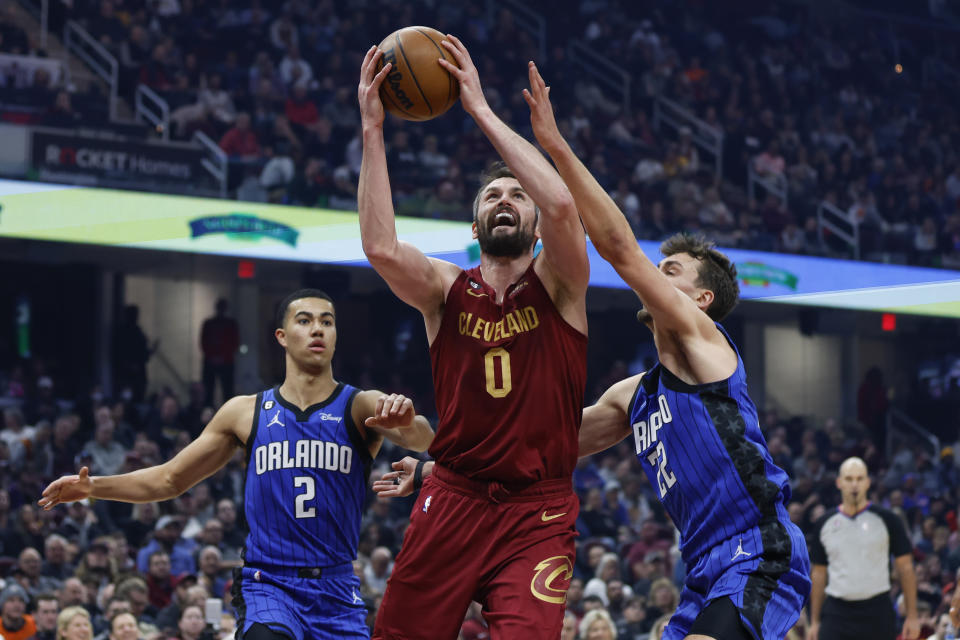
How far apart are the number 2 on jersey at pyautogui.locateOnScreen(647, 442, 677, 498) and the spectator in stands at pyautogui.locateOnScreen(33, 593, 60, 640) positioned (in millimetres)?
6746

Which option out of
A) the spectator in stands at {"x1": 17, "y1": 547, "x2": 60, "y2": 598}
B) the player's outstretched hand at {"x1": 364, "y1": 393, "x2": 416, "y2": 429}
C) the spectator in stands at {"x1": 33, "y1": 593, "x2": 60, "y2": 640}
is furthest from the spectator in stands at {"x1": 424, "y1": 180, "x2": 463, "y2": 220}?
the player's outstretched hand at {"x1": 364, "y1": 393, "x2": 416, "y2": 429}

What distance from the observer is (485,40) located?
21578mm

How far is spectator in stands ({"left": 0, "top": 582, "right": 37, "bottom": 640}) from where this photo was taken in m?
9.54

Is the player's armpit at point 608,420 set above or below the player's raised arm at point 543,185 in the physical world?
below

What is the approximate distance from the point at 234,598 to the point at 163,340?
13.1m

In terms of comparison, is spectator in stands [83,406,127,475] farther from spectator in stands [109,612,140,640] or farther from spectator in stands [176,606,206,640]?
spectator in stands [109,612,140,640]

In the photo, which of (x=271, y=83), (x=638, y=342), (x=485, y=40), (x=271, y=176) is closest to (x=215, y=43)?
(x=271, y=83)

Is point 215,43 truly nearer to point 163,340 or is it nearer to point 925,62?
point 163,340

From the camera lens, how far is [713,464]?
451 cm

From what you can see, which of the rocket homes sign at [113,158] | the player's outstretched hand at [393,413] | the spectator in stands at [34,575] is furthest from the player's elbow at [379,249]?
the rocket homes sign at [113,158]

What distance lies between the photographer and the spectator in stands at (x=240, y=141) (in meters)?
16.5

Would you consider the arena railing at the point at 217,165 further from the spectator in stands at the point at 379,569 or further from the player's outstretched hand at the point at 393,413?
the player's outstretched hand at the point at 393,413

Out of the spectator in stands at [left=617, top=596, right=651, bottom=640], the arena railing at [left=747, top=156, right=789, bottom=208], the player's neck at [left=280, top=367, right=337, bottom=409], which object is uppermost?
the arena railing at [left=747, top=156, right=789, bottom=208]

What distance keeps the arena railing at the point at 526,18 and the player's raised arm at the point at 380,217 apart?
1850 centimetres
